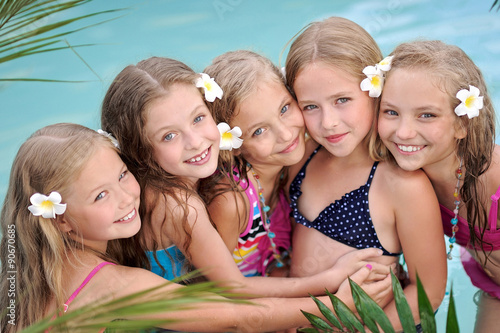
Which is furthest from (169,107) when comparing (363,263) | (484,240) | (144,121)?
(484,240)

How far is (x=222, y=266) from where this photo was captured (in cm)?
218

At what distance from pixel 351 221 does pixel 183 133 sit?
2.57 ft

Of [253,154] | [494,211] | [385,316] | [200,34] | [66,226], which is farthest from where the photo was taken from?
[200,34]

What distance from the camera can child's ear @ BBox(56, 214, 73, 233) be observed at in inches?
75.9

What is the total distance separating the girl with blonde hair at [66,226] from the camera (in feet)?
6.14

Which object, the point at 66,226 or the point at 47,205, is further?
the point at 66,226

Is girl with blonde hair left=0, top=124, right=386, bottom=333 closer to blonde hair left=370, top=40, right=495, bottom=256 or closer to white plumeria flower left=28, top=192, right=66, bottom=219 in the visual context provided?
white plumeria flower left=28, top=192, right=66, bottom=219

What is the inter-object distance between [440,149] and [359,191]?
373 millimetres

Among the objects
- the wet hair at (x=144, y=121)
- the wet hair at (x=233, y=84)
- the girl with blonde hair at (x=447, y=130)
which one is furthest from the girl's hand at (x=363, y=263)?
the wet hair at (x=144, y=121)

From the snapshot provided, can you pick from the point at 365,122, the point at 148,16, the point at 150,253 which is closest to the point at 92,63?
the point at 148,16

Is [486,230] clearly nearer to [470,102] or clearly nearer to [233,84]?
[470,102]

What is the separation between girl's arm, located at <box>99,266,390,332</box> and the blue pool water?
3.44 m

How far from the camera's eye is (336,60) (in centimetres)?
211

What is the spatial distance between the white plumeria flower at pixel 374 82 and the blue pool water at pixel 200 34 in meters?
3.29
